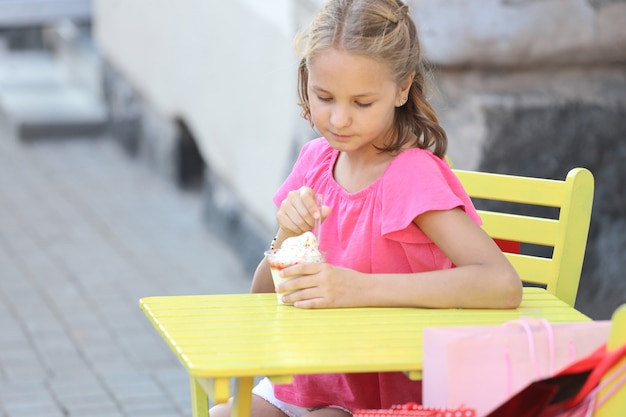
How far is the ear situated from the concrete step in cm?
604

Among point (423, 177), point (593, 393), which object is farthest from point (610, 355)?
point (423, 177)

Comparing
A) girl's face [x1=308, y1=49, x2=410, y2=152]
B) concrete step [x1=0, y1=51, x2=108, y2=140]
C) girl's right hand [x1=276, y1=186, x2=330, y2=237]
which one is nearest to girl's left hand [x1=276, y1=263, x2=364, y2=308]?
girl's right hand [x1=276, y1=186, x2=330, y2=237]

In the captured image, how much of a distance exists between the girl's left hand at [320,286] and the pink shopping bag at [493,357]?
1.10ft

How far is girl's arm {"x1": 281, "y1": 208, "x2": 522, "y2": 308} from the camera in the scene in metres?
2.05

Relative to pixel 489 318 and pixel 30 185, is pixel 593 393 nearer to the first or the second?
pixel 489 318

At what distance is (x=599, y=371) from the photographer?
168 cm

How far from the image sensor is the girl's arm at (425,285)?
205 cm

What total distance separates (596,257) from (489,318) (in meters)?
1.96

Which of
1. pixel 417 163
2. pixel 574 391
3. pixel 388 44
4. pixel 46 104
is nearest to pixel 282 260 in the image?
pixel 417 163

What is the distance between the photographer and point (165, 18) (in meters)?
6.89

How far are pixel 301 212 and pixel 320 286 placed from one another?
0.19 metres

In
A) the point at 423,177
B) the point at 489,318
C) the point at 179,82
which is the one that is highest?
the point at 423,177

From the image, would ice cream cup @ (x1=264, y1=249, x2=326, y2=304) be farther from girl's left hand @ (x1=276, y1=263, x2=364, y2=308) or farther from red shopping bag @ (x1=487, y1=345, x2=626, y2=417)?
red shopping bag @ (x1=487, y1=345, x2=626, y2=417)

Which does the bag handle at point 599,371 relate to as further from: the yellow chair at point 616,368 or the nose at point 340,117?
the nose at point 340,117
